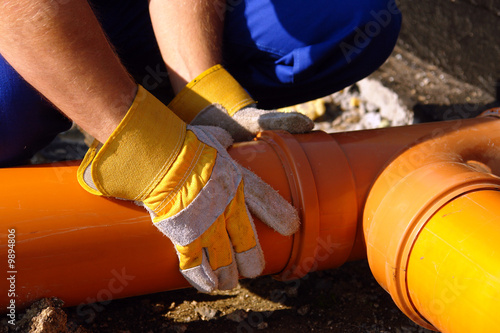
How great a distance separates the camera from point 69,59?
1.02 m

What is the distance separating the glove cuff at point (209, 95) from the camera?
4.96 ft

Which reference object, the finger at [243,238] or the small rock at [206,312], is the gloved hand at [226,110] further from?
the small rock at [206,312]

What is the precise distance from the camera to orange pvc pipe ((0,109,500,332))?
3.76 feet

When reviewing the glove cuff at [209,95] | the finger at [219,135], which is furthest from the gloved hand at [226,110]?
the finger at [219,135]

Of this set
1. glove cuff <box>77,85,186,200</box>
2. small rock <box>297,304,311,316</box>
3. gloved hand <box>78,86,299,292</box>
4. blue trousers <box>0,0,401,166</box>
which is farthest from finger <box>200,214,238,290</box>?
blue trousers <box>0,0,401,166</box>

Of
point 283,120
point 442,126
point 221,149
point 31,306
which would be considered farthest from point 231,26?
point 31,306

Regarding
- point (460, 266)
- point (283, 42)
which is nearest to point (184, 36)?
point (283, 42)

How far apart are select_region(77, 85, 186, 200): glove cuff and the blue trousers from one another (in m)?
0.54

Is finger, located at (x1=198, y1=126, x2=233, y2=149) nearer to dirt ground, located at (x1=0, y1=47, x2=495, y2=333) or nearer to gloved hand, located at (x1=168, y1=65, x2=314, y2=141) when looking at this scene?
gloved hand, located at (x1=168, y1=65, x2=314, y2=141)

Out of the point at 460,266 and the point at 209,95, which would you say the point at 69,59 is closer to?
the point at 209,95

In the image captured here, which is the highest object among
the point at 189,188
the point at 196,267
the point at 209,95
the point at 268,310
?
the point at 209,95

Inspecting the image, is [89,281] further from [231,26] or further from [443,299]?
[231,26]

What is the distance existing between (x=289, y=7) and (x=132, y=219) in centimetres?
102

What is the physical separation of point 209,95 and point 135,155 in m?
0.47
